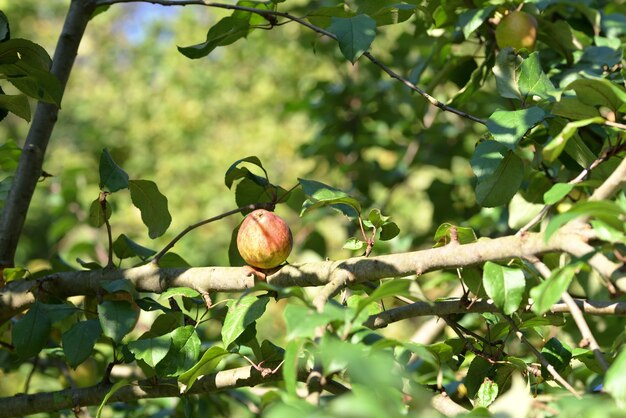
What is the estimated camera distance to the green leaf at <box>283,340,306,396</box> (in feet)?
2.10

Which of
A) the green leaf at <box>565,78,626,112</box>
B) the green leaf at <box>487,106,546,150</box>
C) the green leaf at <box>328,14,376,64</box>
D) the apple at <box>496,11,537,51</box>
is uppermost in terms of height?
the green leaf at <box>328,14,376,64</box>

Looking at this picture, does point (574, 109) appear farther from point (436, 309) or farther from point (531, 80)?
point (436, 309)

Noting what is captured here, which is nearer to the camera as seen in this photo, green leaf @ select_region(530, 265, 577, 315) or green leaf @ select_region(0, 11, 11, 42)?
green leaf @ select_region(530, 265, 577, 315)

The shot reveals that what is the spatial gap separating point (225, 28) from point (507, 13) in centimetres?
51

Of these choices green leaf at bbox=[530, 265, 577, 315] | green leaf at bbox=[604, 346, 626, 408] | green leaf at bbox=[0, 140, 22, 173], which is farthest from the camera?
green leaf at bbox=[0, 140, 22, 173]

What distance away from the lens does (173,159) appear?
622 centimetres

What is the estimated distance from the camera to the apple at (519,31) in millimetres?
1328

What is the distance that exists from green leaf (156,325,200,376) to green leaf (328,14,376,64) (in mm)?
434

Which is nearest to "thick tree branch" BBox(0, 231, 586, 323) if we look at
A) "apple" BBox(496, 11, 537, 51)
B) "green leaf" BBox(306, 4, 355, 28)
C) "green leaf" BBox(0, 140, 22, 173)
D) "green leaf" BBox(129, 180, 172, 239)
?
"green leaf" BBox(129, 180, 172, 239)

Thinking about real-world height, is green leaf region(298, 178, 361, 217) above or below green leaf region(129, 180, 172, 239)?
above

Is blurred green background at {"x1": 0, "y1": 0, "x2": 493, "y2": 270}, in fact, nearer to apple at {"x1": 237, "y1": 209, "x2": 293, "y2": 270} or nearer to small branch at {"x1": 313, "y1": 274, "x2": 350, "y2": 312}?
apple at {"x1": 237, "y1": 209, "x2": 293, "y2": 270}

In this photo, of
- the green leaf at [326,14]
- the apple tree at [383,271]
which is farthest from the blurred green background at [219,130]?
the green leaf at [326,14]

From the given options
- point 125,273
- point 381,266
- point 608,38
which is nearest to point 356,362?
point 381,266

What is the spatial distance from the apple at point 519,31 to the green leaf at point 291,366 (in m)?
0.83
